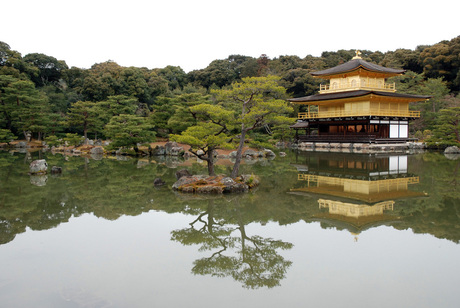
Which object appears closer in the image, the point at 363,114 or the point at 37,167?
the point at 37,167

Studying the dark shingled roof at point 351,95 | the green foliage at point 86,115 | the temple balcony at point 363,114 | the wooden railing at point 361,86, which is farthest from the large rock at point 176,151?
the wooden railing at point 361,86

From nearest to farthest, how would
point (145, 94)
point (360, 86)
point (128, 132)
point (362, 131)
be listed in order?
point (128, 132) → point (362, 131) → point (360, 86) → point (145, 94)

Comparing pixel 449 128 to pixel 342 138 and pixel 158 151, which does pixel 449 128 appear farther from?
pixel 158 151

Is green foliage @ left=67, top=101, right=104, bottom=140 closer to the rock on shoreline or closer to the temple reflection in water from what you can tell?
the temple reflection in water

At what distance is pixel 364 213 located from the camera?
8094 mm

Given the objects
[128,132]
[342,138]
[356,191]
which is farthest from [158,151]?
[356,191]

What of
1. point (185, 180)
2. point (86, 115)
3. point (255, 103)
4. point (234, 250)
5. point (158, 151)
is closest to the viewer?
point (234, 250)

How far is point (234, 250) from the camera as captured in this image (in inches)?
232

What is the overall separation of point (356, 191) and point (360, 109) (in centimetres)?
2080

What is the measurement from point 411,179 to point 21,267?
12489 millimetres

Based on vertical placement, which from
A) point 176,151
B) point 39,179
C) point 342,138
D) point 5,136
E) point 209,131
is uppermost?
point 209,131

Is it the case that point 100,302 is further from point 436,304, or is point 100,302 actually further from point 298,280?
point 436,304

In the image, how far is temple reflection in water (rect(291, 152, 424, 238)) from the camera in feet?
25.2

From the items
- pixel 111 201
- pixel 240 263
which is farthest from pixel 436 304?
pixel 111 201
